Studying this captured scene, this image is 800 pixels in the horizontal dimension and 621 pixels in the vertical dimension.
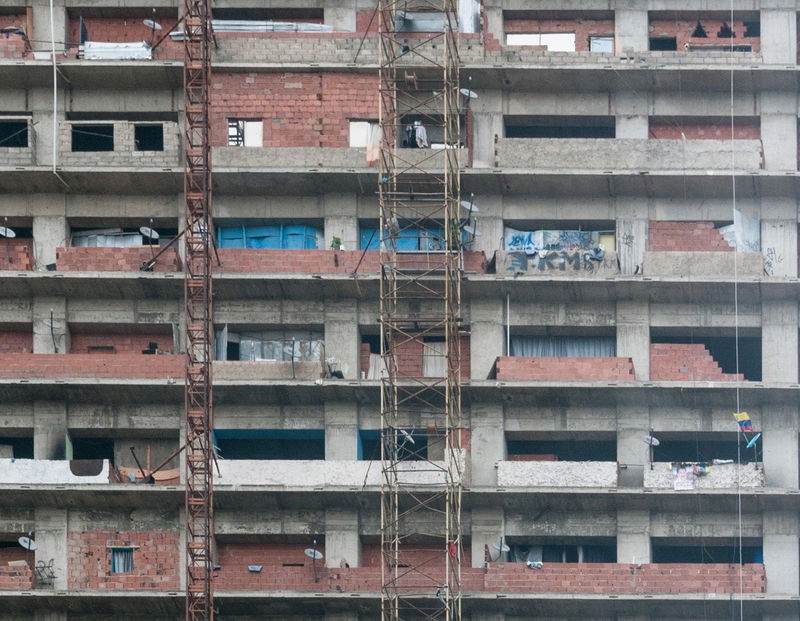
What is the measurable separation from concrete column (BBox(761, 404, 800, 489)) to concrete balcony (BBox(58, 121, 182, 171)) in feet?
69.2

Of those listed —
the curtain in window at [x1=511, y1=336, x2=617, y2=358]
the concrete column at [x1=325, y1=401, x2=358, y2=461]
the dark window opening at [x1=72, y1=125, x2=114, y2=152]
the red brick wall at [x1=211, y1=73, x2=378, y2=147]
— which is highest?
the red brick wall at [x1=211, y1=73, x2=378, y2=147]

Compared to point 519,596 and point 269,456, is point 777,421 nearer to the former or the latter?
point 519,596

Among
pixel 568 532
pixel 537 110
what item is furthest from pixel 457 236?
pixel 568 532

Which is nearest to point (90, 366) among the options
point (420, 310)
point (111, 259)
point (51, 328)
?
point (51, 328)

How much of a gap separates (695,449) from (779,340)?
15.0ft

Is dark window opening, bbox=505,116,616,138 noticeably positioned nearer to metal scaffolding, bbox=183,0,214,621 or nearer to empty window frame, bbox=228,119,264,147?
empty window frame, bbox=228,119,264,147

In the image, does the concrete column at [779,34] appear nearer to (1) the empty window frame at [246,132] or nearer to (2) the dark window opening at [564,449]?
(2) the dark window opening at [564,449]

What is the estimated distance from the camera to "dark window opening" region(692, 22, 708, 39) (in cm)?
7181

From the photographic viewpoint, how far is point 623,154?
69750mm

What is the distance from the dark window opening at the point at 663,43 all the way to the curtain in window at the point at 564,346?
1018cm

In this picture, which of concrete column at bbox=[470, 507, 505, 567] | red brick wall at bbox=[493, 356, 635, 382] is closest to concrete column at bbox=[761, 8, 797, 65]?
red brick wall at bbox=[493, 356, 635, 382]

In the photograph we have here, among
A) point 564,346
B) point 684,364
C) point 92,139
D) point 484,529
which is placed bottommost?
point 484,529

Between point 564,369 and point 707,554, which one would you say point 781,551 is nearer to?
point 707,554

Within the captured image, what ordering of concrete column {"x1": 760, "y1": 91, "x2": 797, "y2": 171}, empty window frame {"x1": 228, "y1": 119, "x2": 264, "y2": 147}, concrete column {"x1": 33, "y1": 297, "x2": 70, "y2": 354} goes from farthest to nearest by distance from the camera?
concrete column {"x1": 760, "y1": 91, "x2": 797, "y2": 171}, empty window frame {"x1": 228, "y1": 119, "x2": 264, "y2": 147}, concrete column {"x1": 33, "y1": 297, "x2": 70, "y2": 354}
